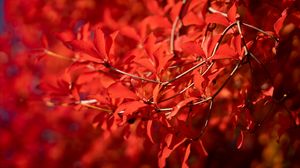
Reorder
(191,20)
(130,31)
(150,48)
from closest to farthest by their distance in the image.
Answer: (150,48) < (191,20) < (130,31)

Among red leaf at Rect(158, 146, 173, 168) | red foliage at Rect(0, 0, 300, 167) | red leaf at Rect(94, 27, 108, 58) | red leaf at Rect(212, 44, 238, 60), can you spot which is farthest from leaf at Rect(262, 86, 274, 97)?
red leaf at Rect(94, 27, 108, 58)

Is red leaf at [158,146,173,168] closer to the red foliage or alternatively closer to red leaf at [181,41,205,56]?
the red foliage

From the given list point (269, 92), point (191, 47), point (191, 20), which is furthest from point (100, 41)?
point (269, 92)

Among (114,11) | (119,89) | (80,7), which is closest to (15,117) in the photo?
(80,7)

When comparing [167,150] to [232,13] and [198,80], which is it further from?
[232,13]

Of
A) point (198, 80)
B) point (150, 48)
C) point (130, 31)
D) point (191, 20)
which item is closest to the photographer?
point (198, 80)

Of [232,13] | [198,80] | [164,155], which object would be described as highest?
[232,13]

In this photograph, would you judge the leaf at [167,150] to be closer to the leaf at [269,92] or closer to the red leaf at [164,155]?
the red leaf at [164,155]

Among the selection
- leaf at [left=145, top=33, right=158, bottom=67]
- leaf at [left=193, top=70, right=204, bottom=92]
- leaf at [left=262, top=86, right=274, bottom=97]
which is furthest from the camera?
leaf at [left=262, top=86, right=274, bottom=97]

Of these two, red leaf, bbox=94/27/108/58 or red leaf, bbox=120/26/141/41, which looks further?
red leaf, bbox=120/26/141/41
